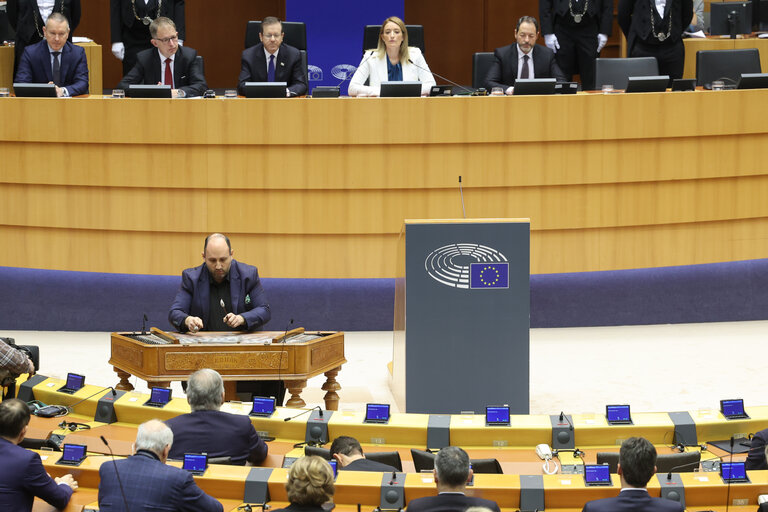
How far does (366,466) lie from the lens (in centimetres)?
455

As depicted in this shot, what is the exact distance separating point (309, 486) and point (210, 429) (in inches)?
45.6

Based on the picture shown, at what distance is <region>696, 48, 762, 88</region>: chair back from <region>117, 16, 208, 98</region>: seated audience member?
395cm

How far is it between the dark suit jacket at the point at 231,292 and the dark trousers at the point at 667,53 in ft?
15.3

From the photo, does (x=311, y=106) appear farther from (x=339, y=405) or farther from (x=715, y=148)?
(x=715, y=148)

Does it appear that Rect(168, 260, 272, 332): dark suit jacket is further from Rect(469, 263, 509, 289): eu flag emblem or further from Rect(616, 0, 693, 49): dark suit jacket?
Rect(616, 0, 693, 49): dark suit jacket

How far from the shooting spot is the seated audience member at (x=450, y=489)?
12.8 ft

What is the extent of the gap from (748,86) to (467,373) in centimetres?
350

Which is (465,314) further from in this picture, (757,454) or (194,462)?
(194,462)

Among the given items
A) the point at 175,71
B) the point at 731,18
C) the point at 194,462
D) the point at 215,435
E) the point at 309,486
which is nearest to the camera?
the point at 309,486

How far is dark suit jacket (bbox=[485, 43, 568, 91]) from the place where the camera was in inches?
352

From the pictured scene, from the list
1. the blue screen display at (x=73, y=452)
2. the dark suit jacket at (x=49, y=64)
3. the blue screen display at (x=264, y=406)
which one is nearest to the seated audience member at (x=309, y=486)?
the blue screen display at (x=73, y=452)

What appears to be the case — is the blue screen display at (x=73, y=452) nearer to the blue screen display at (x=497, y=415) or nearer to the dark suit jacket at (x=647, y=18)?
the blue screen display at (x=497, y=415)

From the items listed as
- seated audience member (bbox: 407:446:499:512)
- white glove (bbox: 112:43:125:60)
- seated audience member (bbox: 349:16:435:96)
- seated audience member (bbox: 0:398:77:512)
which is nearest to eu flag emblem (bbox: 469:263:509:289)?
seated audience member (bbox: 349:16:435:96)

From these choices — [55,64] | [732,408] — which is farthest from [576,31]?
[732,408]
